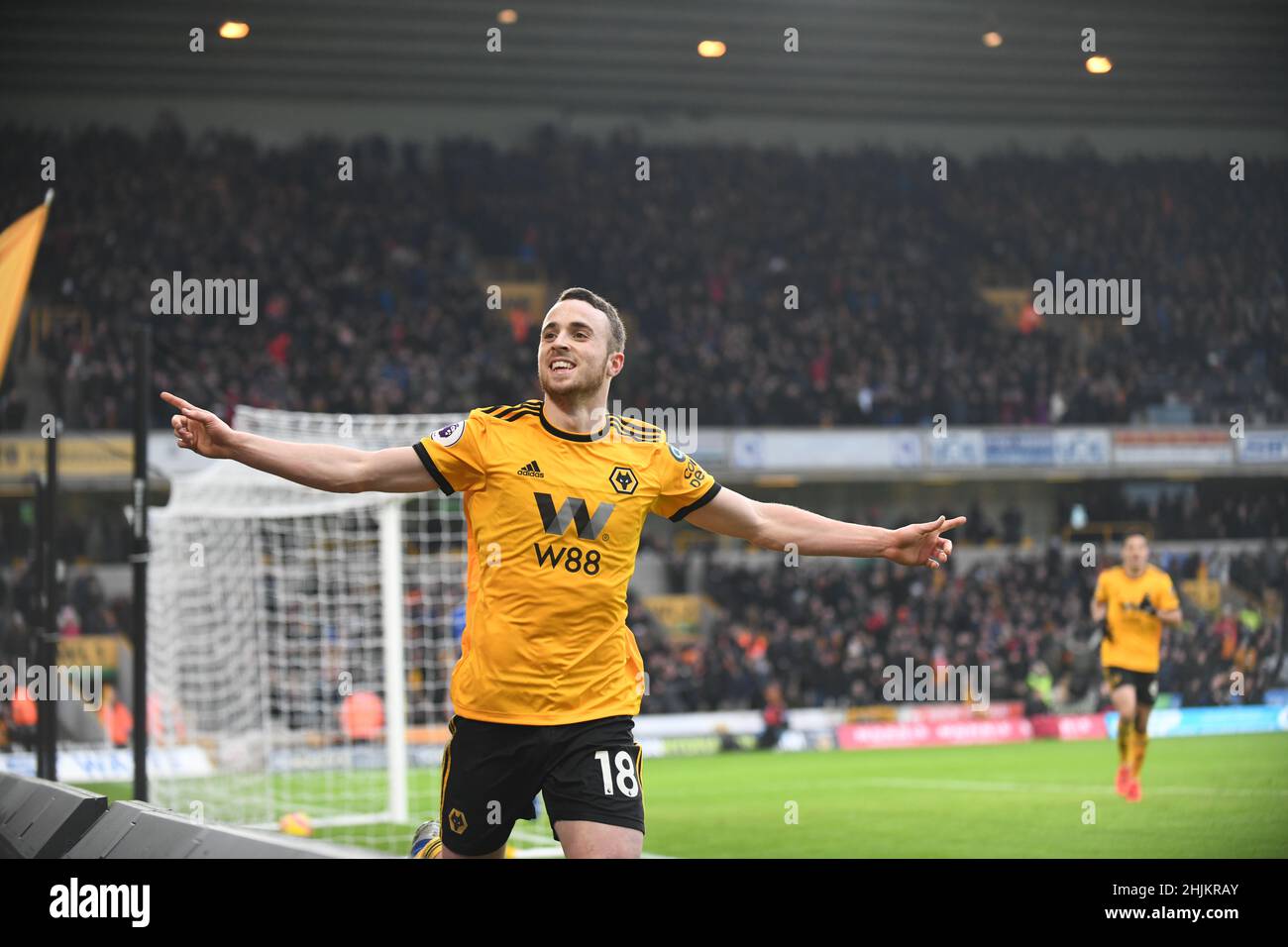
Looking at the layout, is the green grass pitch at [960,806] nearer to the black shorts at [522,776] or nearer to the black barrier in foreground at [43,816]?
the black barrier in foreground at [43,816]

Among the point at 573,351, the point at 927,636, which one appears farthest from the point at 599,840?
the point at 927,636

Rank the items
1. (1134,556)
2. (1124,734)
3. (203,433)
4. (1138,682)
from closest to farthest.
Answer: (203,433) → (1134,556) → (1138,682) → (1124,734)

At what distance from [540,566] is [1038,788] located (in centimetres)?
1219

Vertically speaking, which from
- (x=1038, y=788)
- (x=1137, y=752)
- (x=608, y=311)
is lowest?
(x=1038, y=788)

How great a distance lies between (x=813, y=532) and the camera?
582 cm

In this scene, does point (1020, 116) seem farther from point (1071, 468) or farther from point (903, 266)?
point (1071, 468)

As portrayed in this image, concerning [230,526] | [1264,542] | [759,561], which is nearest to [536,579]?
[230,526]

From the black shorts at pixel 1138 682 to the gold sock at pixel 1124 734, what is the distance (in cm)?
23

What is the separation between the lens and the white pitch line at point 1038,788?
15.0 m

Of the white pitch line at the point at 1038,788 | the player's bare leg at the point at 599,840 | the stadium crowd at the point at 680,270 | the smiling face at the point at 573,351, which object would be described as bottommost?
the white pitch line at the point at 1038,788

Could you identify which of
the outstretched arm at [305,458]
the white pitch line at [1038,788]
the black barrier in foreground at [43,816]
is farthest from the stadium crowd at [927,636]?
the outstretched arm at [305,458]

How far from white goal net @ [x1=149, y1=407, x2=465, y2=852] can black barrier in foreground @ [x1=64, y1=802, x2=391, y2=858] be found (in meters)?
6.38

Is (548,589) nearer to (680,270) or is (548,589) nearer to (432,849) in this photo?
(432,849)

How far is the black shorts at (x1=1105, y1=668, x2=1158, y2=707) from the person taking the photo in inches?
527
